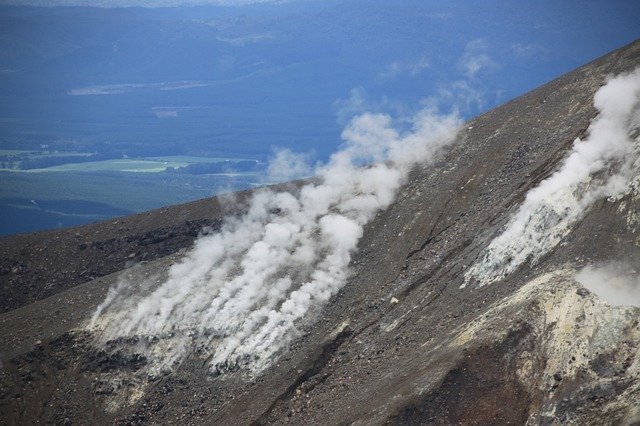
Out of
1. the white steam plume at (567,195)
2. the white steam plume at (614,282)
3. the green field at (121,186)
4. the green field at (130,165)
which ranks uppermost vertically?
the green field at (130,165)

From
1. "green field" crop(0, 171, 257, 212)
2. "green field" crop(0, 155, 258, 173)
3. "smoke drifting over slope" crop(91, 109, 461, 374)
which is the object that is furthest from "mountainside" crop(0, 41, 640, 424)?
"green field" crop(0, 155, 258, 173)

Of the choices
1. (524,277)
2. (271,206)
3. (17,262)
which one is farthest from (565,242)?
(17,262)

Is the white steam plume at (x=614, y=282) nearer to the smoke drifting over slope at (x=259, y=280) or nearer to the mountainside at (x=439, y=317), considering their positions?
the mountainside at (x=439, y=317)

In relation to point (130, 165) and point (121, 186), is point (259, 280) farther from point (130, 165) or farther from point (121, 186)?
point (130, 165)

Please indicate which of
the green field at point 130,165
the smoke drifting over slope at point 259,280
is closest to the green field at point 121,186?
the green field at point 130,165

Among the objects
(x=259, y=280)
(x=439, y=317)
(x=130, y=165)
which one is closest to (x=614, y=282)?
(x=439, y=317)
